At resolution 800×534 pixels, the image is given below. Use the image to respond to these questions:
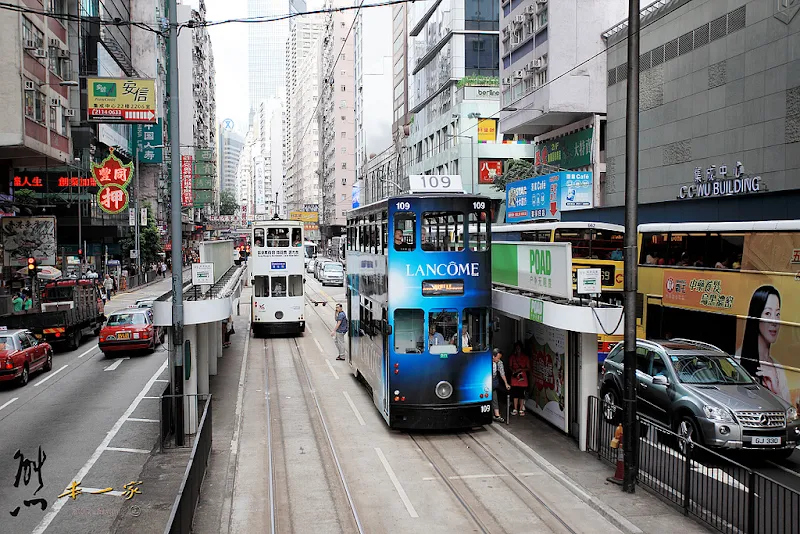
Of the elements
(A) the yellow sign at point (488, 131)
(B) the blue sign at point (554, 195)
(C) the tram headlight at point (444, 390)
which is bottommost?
(C) the tram headlight at point (444, 390)

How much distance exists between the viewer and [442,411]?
1473 cm

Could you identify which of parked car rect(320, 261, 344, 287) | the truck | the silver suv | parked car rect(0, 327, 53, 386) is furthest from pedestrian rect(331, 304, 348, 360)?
parked car rect(320, 261, 344, 287)

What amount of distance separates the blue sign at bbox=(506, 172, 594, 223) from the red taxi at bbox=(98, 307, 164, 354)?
67.8 ft

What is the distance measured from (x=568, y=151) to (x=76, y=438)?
32761 millimetres

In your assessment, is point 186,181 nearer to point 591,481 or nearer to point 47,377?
point 47,377

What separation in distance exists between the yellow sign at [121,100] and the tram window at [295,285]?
28.6 ft

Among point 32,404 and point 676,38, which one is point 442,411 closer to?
point 32,404

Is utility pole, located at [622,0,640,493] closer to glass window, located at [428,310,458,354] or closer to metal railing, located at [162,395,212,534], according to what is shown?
glass window, located at [428,310,458,354]

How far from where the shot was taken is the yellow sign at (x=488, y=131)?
191 feet

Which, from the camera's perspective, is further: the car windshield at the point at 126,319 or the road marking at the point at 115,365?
the car windshield at the point at 126,319

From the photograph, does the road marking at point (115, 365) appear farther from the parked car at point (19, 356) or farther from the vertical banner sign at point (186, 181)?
the vertical banner sign at point (186, 181)

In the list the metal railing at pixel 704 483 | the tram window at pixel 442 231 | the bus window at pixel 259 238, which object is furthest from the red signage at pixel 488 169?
the metal railing at pixel 704 483

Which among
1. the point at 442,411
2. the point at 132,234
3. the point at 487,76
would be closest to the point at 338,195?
the point at 132,234

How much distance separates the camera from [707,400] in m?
13.0
